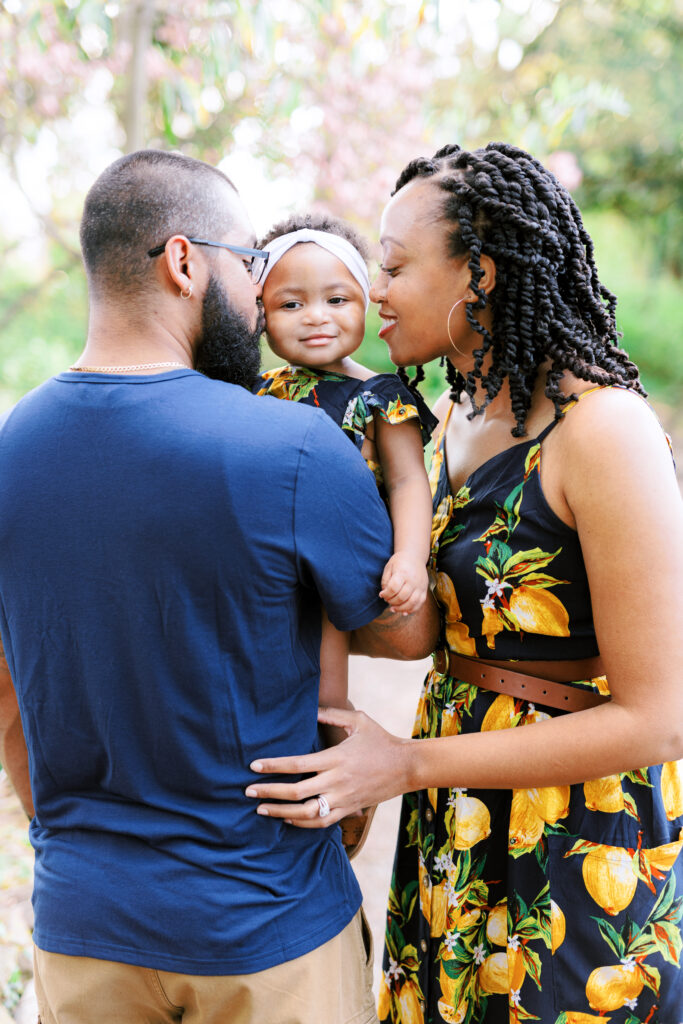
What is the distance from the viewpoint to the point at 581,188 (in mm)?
11133

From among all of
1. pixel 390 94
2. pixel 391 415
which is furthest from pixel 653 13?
pixel 391 415

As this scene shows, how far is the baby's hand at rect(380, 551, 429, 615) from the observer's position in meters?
1.51

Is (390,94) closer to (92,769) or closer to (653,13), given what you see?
(653,13)

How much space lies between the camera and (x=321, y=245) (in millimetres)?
2104

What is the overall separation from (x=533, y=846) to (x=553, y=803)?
0.30 feet

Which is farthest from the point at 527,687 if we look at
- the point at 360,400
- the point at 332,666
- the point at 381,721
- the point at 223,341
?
the point at 381,721

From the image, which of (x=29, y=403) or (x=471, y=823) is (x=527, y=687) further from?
→ (x=29, y=403)

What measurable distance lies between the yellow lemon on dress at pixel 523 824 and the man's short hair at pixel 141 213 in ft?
3.97

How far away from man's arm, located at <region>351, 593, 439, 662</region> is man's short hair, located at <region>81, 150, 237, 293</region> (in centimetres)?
78

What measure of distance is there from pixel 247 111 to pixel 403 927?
590 centimetres

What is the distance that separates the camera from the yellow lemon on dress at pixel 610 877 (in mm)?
1584

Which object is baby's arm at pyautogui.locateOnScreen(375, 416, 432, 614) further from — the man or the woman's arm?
the woman's arm

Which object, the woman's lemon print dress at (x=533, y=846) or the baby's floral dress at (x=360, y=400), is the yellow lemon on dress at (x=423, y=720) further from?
the baby's floral dress at (x=360, y=400)

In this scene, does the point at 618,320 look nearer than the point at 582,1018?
No
